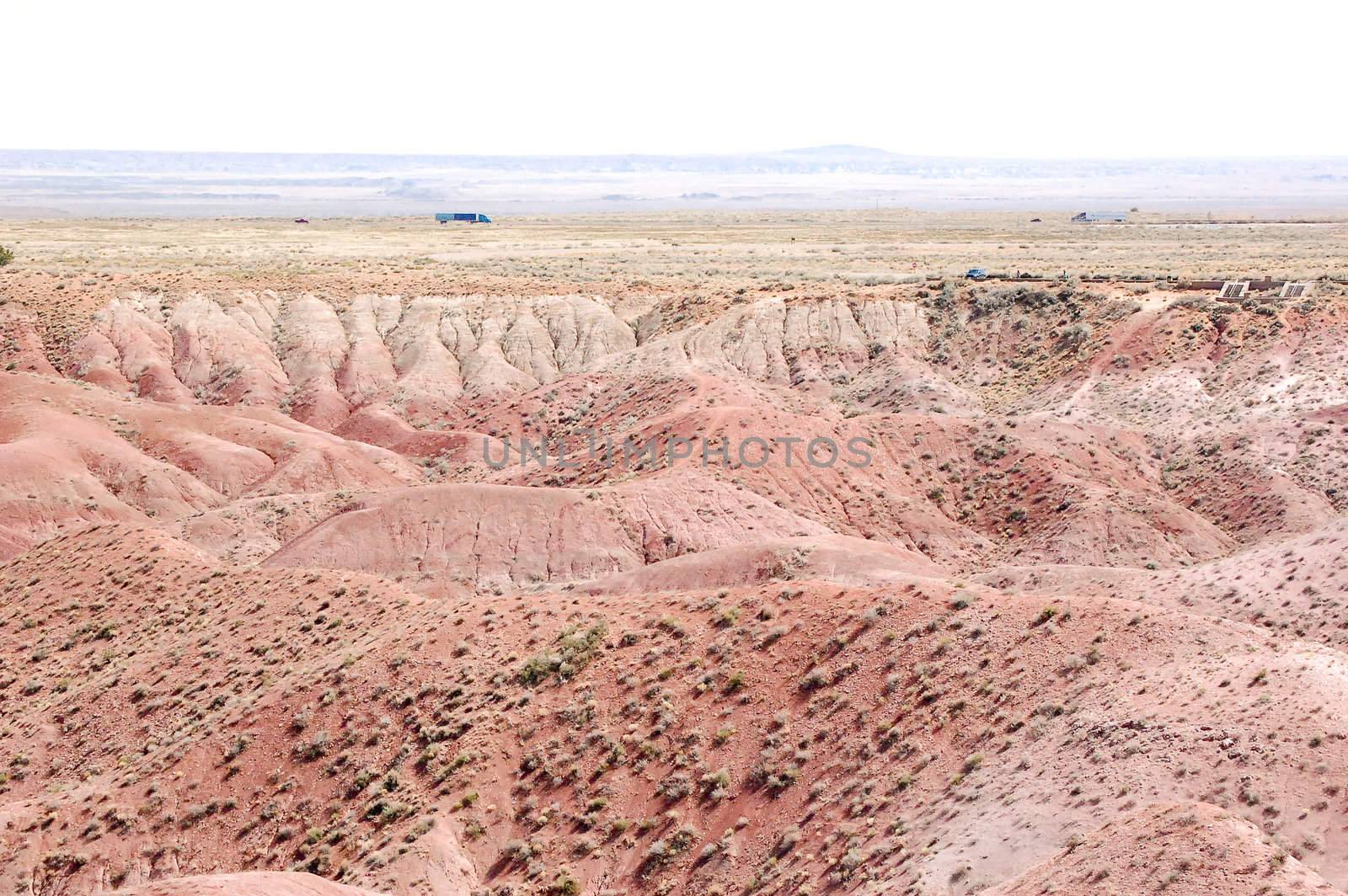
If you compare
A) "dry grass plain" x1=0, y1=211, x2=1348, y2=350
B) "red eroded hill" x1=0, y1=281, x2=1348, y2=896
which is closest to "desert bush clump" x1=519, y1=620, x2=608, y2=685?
"red eroded hill" x1=0, y1=281, x2=1348, y2=896

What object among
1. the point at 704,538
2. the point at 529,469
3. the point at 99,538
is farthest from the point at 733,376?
the point at 99,538

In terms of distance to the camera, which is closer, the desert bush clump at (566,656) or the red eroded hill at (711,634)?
the red eroded hill at (711,634)

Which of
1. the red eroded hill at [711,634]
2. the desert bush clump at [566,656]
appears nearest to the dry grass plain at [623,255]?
the red eroded hill at [711,634]

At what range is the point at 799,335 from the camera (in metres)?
69.2

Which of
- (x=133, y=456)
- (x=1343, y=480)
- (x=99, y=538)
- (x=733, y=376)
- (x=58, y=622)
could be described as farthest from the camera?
(x=733, y=376)

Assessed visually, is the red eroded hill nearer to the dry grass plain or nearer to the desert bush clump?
the desert bush clump

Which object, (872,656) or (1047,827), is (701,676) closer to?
(872,656)

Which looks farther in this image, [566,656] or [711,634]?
[711,634]

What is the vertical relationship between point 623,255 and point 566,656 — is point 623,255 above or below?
above

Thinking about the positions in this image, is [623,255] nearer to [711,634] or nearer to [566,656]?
[711,634]

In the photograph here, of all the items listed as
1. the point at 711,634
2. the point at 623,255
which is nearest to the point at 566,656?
the point at 711,634

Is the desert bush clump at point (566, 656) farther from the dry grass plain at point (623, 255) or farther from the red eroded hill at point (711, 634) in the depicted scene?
the dry grass plain at point (623, 255)

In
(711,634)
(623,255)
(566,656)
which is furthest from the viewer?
(623,255)

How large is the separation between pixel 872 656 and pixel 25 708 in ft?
73.0
